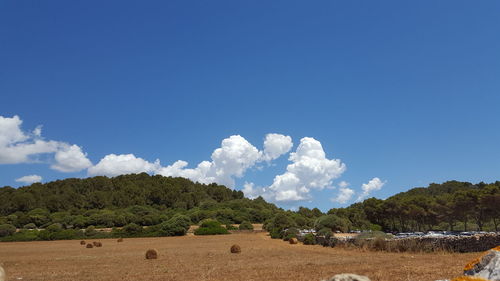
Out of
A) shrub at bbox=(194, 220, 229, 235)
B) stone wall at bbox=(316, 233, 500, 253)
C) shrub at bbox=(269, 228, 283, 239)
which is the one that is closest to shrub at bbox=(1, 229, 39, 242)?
shrub at bbox=(194, 220, 229, 235)

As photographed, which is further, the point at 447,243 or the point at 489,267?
the point at 447,243

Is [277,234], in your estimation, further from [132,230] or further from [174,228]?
[132,230]

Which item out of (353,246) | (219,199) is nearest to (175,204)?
(219,199)

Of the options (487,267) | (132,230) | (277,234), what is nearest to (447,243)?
(487,267)

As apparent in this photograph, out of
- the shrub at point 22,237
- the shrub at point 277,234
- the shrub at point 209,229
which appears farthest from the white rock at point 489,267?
the shrub at point 22,237

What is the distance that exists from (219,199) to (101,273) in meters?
124

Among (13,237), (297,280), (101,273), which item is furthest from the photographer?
(13,237)

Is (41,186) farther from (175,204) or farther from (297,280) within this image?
(297,280)

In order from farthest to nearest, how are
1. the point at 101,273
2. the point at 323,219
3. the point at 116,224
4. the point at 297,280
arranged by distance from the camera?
the point at 116,224 < the point at 323,219 < the point at 101,273 < the point at 297,280

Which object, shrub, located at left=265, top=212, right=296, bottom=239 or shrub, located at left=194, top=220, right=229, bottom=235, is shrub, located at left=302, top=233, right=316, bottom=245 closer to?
shrub, located at left=265, top=212, right=296, bottom=239

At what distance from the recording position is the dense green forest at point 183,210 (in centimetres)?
6350

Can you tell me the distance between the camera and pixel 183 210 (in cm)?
11156

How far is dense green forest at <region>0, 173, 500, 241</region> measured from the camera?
63.5 meters

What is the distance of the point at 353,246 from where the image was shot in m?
32.7
